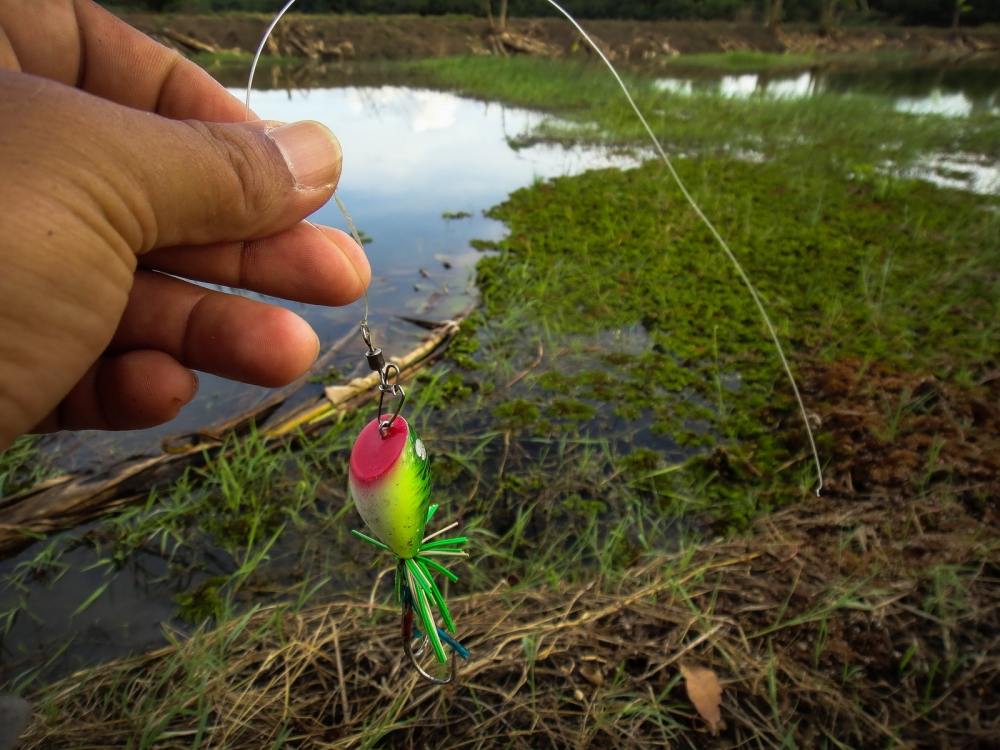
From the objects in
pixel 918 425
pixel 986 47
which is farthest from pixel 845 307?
pixel 986 47

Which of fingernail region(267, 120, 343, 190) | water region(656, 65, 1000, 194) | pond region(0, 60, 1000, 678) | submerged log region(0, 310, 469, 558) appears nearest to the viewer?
fingernail region(267, 120, 343, 190)

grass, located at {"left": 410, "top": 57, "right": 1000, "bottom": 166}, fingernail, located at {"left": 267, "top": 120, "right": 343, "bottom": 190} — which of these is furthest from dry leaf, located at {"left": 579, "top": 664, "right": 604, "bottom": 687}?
grass, located at {"left": 410, "top": 57, "right": 1000, "bottom": 166}

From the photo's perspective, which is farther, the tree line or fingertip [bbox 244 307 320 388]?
the tree line

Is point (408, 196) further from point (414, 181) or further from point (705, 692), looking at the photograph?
point (705, 692)

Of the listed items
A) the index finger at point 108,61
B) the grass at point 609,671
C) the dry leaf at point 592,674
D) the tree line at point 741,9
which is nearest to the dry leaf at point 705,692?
the grass at point 609,671

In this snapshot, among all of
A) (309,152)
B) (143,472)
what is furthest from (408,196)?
(309,152)

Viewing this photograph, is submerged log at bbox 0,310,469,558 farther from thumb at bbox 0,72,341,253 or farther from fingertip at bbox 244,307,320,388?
thumb at bbox 0,72,341,253
